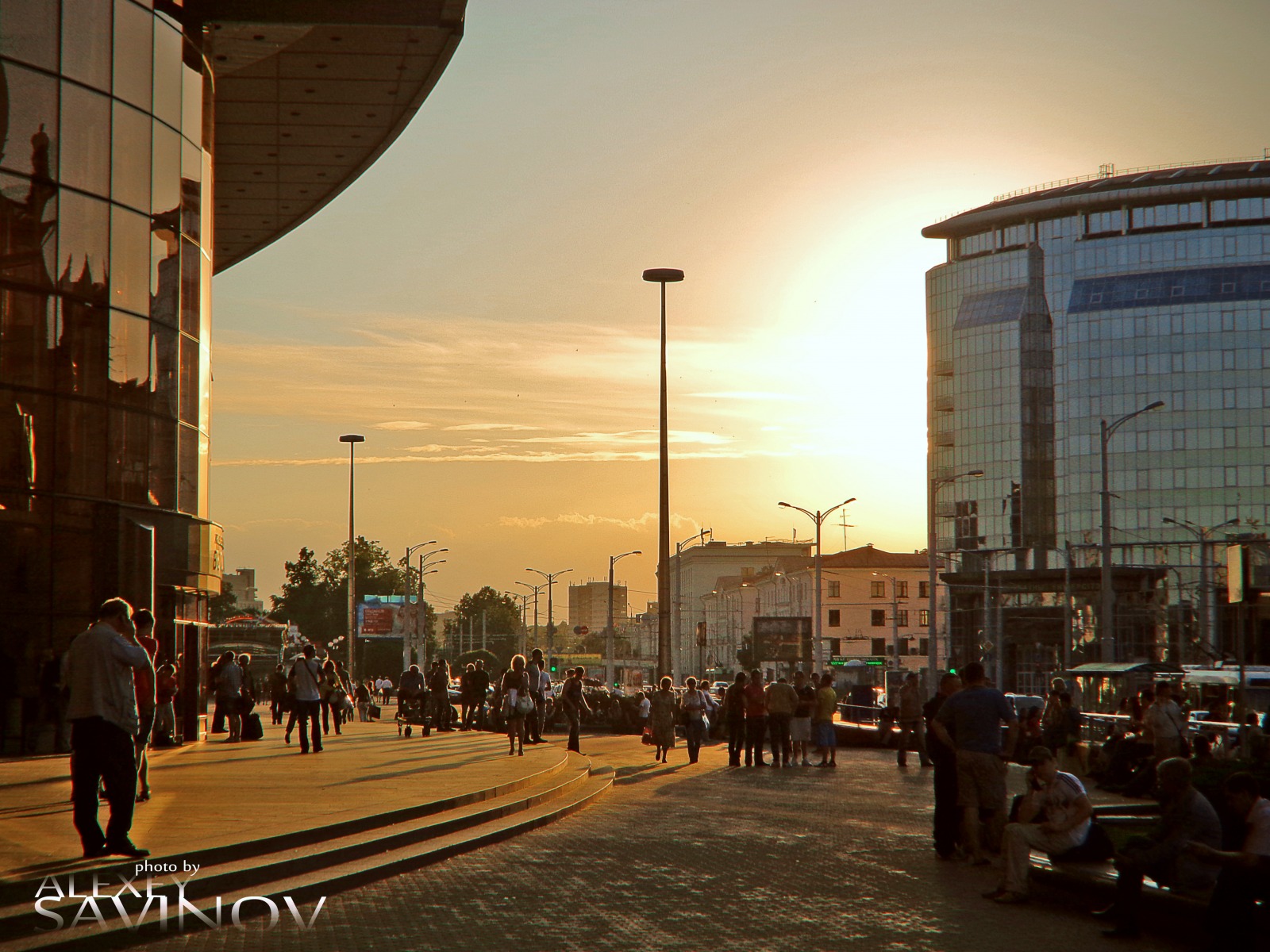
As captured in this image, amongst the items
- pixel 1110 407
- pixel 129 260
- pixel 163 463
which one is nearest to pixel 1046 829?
pixel 163 463

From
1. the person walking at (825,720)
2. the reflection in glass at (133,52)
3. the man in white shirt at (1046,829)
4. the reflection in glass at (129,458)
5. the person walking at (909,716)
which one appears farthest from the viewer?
the person walking at (909,716)

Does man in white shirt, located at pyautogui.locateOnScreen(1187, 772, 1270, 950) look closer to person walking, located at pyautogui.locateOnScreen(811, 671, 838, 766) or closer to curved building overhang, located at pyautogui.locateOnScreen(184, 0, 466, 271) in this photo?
person walking, located at pyautogui.locateOnScreen(811, 671, 838, 766)

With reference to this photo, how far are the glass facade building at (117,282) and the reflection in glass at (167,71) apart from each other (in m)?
0.04

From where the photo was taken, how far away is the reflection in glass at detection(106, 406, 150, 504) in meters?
22.1

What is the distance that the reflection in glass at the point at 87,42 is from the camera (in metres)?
21.2

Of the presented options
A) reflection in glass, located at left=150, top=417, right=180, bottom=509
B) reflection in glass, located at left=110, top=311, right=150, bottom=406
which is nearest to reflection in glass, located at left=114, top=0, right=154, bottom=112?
reflection in glass, located at left=110, top=311, right=150, bottom=406

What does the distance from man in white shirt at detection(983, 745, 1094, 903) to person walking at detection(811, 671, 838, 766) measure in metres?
16.0

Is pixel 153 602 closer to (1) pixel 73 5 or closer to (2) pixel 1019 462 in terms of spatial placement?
(1) pixel 73 5

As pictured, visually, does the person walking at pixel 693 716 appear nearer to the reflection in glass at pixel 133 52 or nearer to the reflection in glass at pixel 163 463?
the reflection in glass at pixel 163 463

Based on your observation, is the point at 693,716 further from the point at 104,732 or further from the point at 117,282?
the point at 104,732

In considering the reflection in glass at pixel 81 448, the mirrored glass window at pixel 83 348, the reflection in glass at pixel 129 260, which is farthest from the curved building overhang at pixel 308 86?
the reflection in glass at pixel 81 448

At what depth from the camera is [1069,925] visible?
9891 mm

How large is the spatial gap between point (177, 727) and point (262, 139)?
13.8 meters

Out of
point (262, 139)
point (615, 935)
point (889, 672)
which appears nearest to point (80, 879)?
point (615, 935)
